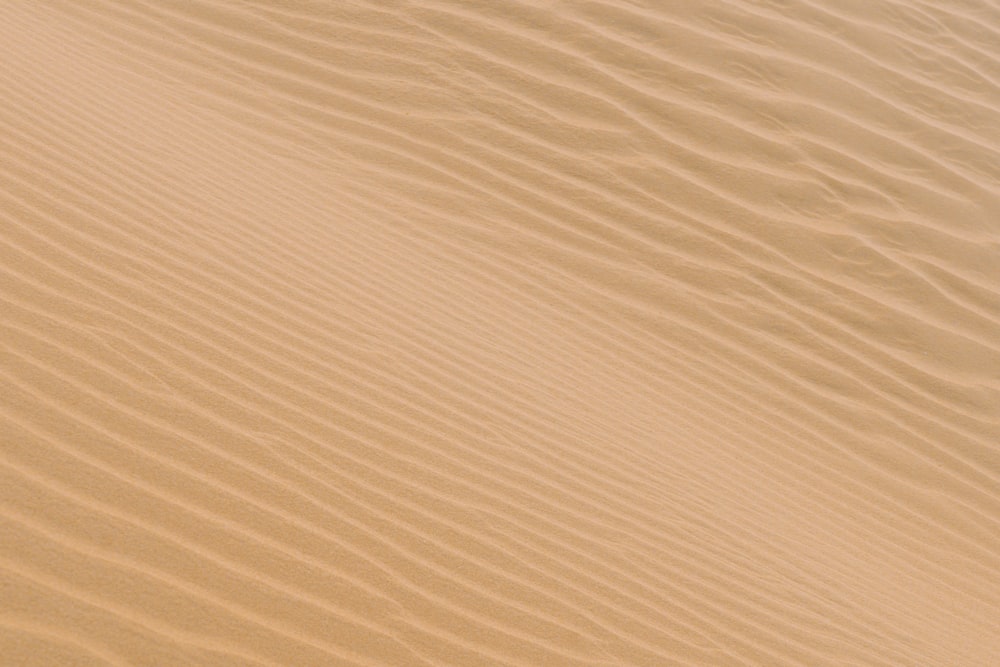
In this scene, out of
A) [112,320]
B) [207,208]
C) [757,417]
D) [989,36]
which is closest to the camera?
[112,320]

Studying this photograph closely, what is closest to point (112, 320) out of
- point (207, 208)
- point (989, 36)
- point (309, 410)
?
point (309, 410)

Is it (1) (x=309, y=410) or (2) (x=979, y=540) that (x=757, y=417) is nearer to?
(2) (x=979, y=540)

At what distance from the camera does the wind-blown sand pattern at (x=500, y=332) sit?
3002 millimetres

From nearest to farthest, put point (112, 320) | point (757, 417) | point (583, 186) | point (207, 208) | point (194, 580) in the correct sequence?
point (194, 580), point (112, 320), point (207, 208), point (757, 417), point (583, 186)

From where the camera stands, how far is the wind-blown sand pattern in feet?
9.85

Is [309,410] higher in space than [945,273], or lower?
lower

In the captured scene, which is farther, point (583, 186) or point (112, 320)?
point (583, 186)

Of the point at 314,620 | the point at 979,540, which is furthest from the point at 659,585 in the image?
the point at 979,540

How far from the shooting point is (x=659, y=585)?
354 centimetres

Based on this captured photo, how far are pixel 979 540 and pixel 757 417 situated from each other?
1.02 meters

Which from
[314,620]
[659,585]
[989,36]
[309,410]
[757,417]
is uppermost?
[989,36]

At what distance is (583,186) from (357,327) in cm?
184

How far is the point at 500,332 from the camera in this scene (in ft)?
14.9

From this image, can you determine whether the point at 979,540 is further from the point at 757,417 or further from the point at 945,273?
the point at 945,273
